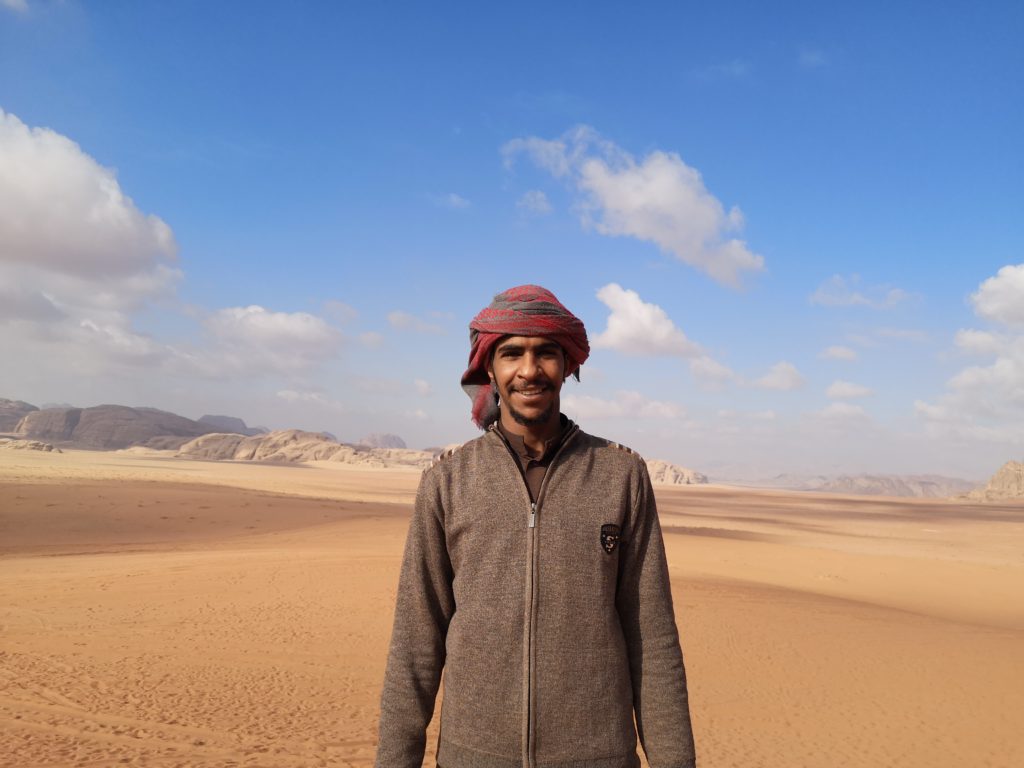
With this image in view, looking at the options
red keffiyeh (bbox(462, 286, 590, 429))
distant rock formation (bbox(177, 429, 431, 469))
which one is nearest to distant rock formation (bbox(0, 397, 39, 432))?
distant rock formation (bbox(177, 429, 431, 469))

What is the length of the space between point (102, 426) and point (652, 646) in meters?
123

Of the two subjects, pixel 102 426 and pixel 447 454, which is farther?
pixel 102 426

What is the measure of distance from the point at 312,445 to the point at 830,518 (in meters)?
63.5

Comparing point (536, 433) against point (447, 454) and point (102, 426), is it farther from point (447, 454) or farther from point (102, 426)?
point (102, 426)

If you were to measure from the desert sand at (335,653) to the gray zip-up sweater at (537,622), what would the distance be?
3926 mm

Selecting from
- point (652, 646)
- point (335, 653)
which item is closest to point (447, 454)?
point (652, 646)

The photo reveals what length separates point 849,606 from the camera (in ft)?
38.1

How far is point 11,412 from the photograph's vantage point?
373 feet

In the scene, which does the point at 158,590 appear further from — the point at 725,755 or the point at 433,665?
the point at 433,665

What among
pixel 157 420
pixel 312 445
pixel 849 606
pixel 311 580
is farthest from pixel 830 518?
pixel 157 420

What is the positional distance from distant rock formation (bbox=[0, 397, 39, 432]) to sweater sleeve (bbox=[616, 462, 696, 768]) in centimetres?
12876

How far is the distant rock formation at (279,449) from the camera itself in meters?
77.9

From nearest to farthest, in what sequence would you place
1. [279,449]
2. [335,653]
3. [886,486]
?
1. [335,653]
2. [279,449]
3. [886,486]

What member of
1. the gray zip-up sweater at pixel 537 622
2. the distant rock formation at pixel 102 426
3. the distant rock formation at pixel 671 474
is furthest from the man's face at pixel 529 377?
the distant rock formation at pixel 102 426
